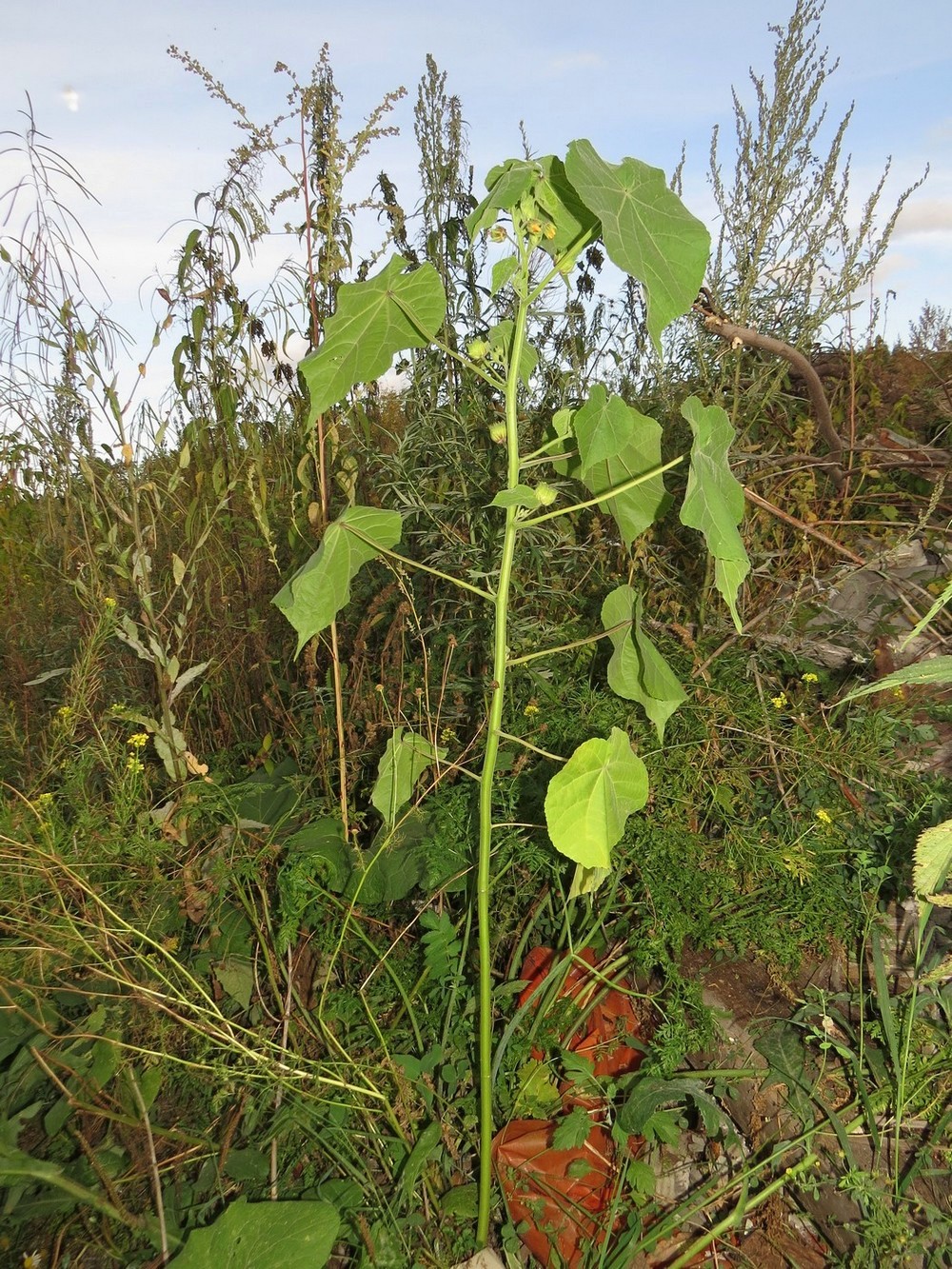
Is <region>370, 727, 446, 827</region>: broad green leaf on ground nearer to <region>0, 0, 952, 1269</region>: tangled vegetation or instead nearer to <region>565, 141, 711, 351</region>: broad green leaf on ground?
<region>0, 0, 952, 1269</region>: tangled vegetation

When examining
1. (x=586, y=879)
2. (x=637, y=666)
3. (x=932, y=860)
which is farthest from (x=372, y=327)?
(x=932, y=860)

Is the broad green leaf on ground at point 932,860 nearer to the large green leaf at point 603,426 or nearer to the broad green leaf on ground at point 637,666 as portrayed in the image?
the broad green leaf on ground at point 637,666

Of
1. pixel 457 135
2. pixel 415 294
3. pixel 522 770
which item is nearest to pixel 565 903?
pixel 522 770

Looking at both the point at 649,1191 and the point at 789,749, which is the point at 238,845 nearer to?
the point at 649,1191

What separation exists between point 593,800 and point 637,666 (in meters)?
0.27

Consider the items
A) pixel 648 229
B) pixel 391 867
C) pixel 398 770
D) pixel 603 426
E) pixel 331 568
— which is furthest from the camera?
pixel 391 867

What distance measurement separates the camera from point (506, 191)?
98 centimetres

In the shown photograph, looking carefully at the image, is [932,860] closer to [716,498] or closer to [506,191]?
[716,498]

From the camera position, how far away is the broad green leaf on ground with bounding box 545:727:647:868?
108cm

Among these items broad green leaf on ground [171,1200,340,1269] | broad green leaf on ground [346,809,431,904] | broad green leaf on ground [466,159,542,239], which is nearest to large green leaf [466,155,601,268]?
broad green leaf on ground [466,159,542,239]

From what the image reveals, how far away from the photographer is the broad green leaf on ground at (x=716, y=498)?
0.99 m

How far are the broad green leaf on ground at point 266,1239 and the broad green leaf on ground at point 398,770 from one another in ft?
1.97

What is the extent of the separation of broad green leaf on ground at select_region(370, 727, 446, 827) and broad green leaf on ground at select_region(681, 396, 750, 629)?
655 mm

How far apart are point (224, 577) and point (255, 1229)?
68.4 inches
